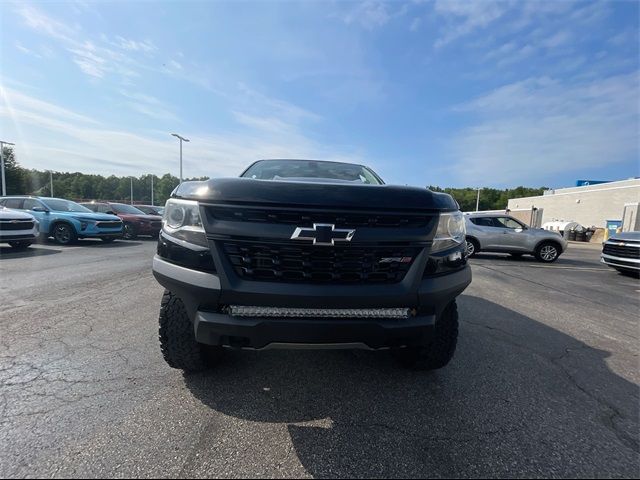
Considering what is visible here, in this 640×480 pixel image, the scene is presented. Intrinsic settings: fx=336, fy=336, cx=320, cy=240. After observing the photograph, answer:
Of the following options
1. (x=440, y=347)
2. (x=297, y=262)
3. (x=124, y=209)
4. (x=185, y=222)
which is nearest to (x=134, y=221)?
(x=124, y=209)

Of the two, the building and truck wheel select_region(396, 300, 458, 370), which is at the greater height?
the building

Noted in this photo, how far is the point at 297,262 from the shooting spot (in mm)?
1778

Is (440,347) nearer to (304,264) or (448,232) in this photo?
(448,232)

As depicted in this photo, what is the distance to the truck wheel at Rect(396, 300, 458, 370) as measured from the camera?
7.32 ft

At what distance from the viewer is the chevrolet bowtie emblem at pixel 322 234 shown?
1743mm

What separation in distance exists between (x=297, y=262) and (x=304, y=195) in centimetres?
36

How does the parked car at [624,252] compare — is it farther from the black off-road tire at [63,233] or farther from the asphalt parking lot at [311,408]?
the black off-road tire at [63,233]

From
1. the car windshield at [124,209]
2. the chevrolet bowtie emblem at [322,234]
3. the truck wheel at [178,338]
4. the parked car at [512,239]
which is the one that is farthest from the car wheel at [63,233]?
the parked car at [512,239]

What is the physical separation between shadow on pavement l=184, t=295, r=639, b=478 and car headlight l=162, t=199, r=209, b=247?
1.00 meters

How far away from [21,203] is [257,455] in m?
13.6

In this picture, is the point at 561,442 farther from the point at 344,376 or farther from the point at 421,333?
the point at 344,376

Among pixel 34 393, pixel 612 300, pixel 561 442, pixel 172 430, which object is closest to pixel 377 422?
pixel 561 442

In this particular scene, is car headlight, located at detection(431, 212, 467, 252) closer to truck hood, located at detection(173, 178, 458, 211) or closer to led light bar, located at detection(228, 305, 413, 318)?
truck hood, located at detection(173, 178, 458, 211)

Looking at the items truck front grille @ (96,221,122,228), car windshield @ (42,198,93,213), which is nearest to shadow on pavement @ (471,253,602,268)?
truck front grille @ (96,221,122,228)
